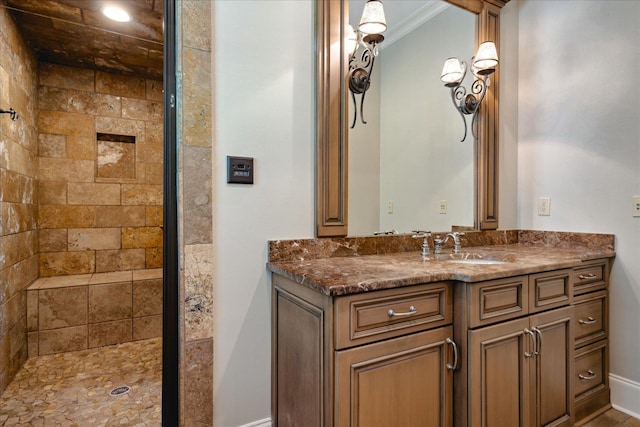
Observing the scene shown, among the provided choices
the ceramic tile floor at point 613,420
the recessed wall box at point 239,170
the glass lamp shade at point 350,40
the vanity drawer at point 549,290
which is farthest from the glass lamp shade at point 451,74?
the ceramic tile floor at point 613,420

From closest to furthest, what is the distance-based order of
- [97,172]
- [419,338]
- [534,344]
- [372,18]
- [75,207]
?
[419,338] < [534,344] < [372,18] < [75,207] < [97,172]

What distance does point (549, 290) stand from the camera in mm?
1539

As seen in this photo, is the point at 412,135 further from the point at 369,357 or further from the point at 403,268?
the point at 369,357

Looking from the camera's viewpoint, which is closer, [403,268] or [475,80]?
[403,268]

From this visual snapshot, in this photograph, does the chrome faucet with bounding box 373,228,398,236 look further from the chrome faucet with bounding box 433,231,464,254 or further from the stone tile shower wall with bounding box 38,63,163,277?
the stone tile shower wall with bounding box 38,63,163,277

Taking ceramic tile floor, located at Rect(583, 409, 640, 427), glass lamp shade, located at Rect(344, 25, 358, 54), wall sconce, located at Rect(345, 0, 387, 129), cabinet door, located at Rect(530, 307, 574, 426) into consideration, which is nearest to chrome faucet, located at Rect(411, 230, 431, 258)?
cabinet door, located at Rect(530, 307, 574, 426)

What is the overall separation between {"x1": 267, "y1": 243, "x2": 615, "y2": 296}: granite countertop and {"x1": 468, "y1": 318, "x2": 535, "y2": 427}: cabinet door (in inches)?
8.8

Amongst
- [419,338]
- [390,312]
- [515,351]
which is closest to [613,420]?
[515,351]

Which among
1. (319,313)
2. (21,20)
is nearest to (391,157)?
(319,313)

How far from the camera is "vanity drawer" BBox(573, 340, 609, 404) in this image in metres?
1.80

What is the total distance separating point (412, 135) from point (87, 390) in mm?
2529

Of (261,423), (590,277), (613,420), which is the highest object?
(590,277)

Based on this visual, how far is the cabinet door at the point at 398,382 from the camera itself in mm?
1084

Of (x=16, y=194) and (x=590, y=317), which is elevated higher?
(x=16, y=194)
